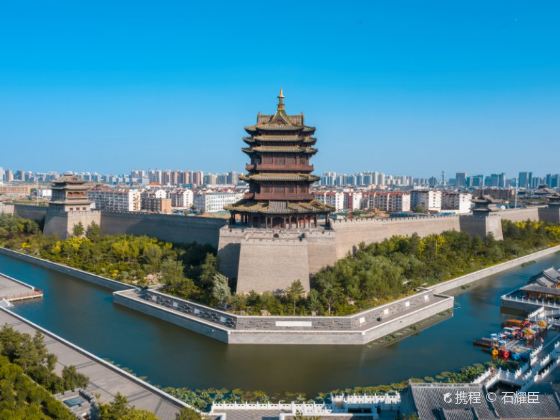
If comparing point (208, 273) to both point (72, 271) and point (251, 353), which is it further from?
point (72, 271)

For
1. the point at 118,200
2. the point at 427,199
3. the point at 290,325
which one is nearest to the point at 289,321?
the point at 290,325

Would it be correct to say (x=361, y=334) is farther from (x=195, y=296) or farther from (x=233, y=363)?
(x=195, y=296)

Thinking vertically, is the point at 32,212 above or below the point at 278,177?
below

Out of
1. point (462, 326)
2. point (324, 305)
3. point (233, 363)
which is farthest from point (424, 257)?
point (233, 363)

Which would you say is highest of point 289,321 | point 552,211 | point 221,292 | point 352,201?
point 552,211

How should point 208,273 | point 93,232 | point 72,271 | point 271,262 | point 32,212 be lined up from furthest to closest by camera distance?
point 32,212 < point 93,232 < point 72,271 < point 208,273 < point 271,262

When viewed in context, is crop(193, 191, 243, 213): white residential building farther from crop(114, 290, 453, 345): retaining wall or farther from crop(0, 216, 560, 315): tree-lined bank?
crop(114, 290, 453, 345): retaining wall

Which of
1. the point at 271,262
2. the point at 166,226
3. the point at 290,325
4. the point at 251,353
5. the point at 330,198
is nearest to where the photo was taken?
the point at 251,353

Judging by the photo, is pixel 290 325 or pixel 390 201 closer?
pixel 290 325
